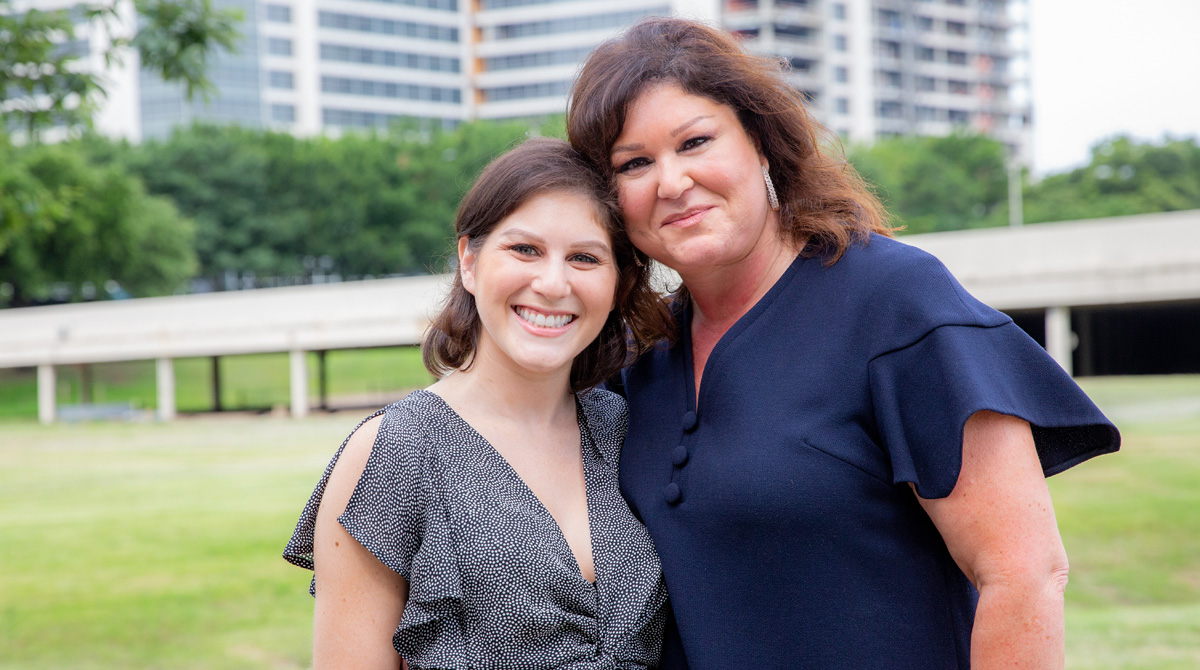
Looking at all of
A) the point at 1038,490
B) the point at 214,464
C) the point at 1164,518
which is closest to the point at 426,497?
the point at 1038,490

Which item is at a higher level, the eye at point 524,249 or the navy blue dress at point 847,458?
the eye at point 524,249

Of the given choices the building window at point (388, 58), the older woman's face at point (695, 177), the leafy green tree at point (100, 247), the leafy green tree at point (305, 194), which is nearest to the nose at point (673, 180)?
the older woman's face at point (695, 177)

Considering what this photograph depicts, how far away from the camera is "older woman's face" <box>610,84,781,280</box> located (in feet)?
7.43

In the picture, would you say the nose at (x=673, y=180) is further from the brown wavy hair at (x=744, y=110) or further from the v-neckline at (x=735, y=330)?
the v-neckline at (x=735, y=330)

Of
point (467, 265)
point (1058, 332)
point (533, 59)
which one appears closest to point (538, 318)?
point (467, 265)

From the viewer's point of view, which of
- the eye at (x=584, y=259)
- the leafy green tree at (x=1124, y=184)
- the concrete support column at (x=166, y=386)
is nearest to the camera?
the eye at (x=584, y=259)

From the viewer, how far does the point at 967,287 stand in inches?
907

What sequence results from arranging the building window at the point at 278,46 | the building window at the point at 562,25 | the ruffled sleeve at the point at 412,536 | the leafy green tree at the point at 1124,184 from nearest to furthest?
the ruffled sleeve at the point at 412,536
the leafy green tree at the point at 1124,184
the building window at the point at 278,46
the building window at the point at 562,25

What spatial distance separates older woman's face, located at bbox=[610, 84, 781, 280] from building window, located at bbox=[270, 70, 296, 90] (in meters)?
81.1

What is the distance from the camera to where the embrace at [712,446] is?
1974 millimetres

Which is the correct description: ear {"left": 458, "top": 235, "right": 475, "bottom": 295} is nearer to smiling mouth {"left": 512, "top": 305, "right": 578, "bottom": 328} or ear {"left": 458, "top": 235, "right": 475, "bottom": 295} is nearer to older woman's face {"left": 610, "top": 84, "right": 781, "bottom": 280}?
smiling mouth {"left": 512, "top": 305, "right": 578, "bottom": 328}

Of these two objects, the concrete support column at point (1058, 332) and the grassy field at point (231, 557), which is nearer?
the grassy field at point (231, 557)

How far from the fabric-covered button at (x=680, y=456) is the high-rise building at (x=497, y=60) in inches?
2865

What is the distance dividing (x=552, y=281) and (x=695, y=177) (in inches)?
15.8
